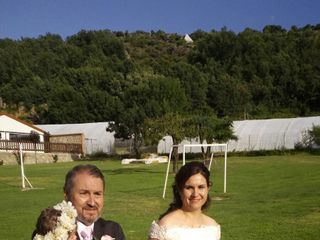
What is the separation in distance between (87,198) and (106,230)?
25 cm

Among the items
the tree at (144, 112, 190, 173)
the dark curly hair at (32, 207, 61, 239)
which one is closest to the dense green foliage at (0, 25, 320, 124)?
the tree at (144, 112, 190, 173)

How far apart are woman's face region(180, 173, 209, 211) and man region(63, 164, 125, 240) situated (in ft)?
2.48

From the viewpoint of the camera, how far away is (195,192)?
372cm

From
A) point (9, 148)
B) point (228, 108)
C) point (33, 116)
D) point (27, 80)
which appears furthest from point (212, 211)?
point (27, 80)

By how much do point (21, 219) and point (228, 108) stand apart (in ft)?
200

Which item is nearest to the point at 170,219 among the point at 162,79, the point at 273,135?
the point at 273,135

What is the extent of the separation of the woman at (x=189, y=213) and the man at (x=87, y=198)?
64 centimetres

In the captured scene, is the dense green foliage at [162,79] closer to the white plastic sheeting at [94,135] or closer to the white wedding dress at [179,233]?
the white plastic sheeting at [94,135]

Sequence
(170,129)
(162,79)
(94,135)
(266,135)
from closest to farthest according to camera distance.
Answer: (170,129)
(266,135)
(162,79)
(94,135)

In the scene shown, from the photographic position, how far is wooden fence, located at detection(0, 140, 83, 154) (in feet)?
163

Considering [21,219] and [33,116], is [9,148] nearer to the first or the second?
[33,116]

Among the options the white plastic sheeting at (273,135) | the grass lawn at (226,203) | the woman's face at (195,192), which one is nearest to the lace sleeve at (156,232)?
the woman's face at (195,192)

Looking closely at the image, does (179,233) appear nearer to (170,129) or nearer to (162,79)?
(170,129)

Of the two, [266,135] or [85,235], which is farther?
[266,135]
